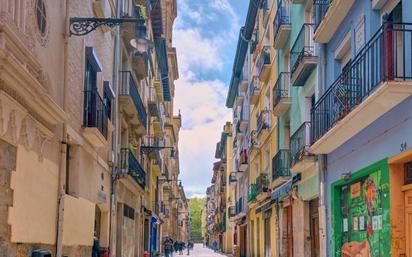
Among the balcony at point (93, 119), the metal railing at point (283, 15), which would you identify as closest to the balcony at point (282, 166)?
the metal railing at point (283, 15)

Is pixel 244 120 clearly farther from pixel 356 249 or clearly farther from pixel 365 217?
pixel 365 217

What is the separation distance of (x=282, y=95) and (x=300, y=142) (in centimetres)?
367

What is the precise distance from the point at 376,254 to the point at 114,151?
8714 millimetres

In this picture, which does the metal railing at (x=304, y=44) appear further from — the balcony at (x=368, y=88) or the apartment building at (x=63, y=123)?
the apartment building at (x=63, y=123)

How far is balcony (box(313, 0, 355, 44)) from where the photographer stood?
41.1 ft

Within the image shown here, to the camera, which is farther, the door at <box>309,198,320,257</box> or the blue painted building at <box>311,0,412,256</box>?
the door at <box>309,198,320,257</box>

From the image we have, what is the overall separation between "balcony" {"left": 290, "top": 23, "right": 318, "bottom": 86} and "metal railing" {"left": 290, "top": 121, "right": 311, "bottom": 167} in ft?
4.41

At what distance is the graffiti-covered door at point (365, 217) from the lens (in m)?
10.5

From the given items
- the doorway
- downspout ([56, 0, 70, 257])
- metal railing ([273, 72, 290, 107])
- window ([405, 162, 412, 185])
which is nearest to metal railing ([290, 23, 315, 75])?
metal railing ([273, 72, 290, 107])

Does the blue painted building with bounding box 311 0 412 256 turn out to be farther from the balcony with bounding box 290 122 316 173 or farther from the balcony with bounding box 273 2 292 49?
the balcony with bounding box 273 2 292 49

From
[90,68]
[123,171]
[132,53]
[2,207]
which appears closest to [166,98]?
[132,53]

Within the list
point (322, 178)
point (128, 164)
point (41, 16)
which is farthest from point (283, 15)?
point (41, 16)

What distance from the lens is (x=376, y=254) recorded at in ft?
35.6

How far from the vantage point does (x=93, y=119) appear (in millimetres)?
12828
